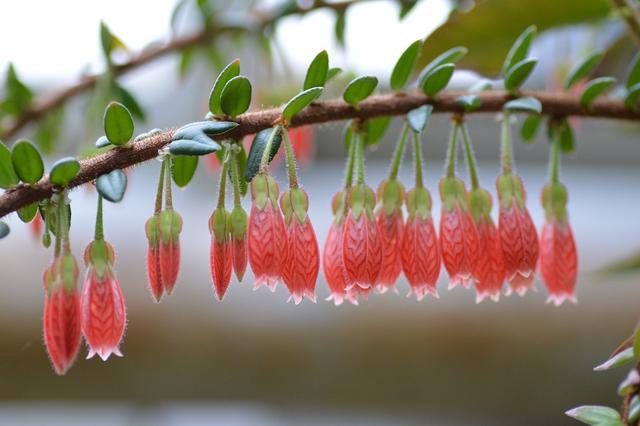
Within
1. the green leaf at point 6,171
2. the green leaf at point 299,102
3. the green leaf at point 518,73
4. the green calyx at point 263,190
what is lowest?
the green leaf at point 6,171

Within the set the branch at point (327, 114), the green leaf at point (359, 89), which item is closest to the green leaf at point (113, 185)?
the branch at point (327, 114)

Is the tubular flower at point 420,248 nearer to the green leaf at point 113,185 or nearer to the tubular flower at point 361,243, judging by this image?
the tubular flower at point 361,243

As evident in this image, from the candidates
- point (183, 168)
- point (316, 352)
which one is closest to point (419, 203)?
point (183, 168)

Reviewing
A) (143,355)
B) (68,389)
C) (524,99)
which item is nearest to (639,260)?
(524,99)

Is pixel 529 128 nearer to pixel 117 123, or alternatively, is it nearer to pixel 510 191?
pixel 510 191

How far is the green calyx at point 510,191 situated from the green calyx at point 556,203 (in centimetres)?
3

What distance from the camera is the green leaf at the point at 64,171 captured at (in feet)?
1.07

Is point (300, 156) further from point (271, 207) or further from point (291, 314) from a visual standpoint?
point (291, 314)

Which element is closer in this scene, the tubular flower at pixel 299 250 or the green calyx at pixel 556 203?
the tubular flower at pixel 299 250

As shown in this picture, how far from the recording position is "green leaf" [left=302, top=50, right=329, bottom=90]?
373mm

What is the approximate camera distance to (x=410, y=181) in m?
1.33

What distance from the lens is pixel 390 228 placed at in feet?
1.42

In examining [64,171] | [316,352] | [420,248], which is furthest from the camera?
[316,352]

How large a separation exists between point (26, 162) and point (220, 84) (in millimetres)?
89
